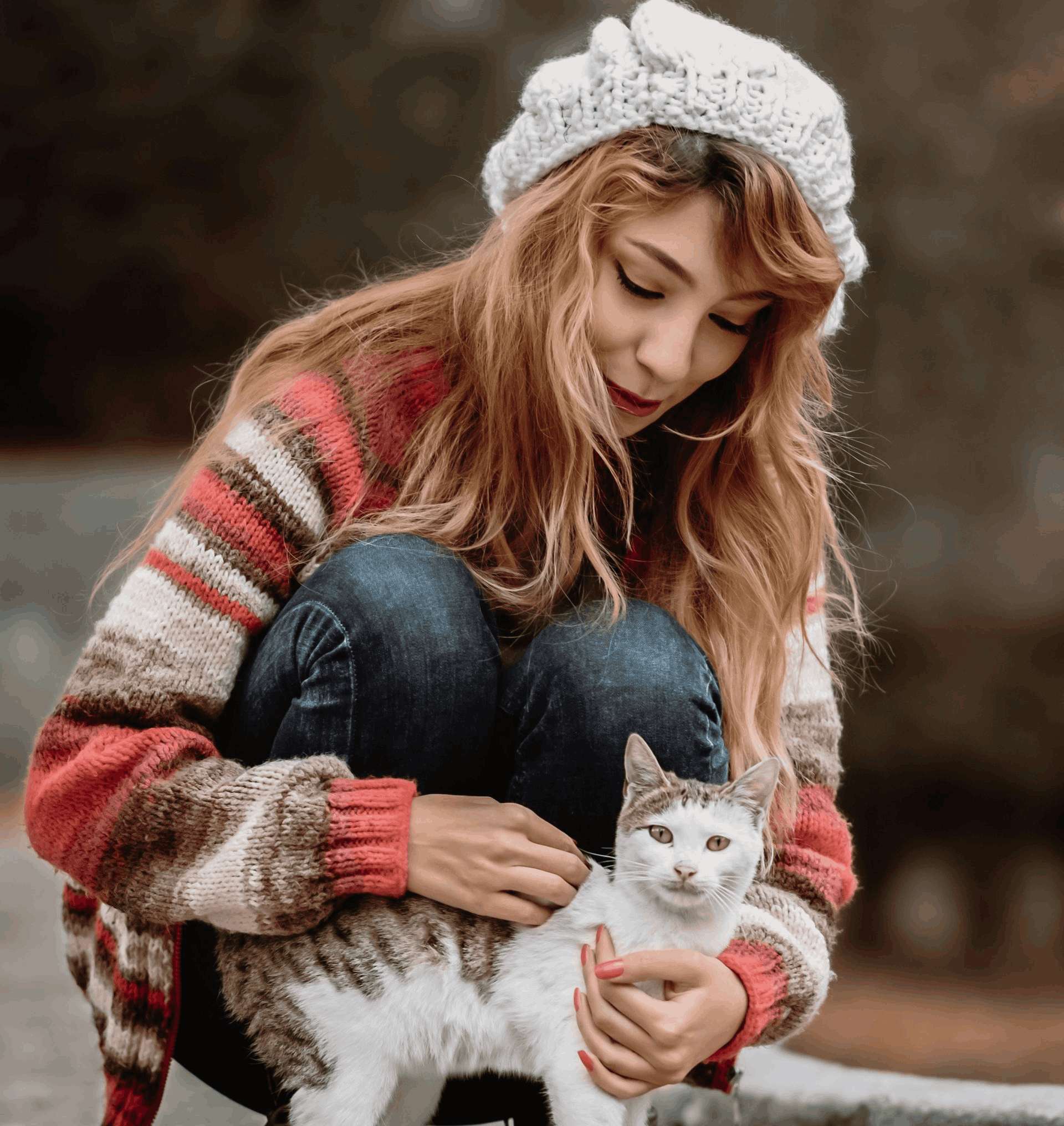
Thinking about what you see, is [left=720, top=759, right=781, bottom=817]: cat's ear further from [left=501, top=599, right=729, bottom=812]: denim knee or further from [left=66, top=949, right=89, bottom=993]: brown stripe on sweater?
[left=66, top=949, right=89, bottom=993]: brown stripe on sweater

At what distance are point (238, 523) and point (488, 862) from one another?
0.30 metres

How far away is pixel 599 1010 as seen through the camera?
70 centimetres

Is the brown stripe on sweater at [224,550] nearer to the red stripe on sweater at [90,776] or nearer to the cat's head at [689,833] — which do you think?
the red stripe on sweater at [90,776]

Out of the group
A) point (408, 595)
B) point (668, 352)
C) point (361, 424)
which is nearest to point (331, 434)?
point (361, 424)

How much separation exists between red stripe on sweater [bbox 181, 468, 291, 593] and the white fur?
0.30 meters

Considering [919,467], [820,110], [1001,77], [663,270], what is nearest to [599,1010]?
[663,270]

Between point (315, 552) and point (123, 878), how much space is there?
0.27 meters

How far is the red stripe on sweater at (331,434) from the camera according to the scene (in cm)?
85

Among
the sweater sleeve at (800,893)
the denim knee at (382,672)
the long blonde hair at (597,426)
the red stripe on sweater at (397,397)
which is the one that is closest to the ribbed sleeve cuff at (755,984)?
the sweater sleeve at (800,893)

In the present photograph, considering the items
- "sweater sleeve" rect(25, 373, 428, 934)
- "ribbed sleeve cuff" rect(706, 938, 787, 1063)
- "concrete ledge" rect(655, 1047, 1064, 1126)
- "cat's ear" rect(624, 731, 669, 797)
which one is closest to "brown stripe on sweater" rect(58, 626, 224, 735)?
"sweater sleeve" rect(25, 373, 428, 934)

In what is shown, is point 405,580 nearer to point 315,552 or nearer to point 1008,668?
point 315,552

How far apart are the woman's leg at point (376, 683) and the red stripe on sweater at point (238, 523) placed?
0.03m

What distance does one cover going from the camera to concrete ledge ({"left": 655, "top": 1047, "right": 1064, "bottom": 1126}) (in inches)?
45.9

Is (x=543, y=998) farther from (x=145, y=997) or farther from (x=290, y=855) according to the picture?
(x=145, y=997)
